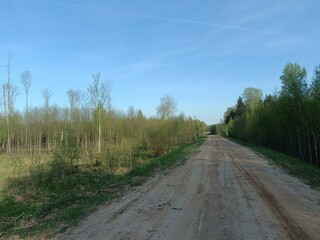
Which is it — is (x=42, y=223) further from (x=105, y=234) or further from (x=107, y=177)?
(x=107, y=177)

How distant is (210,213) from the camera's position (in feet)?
25.1

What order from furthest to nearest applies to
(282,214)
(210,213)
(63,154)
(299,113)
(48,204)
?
1. (299,113)
2. (63,154)
3. (48,204)
4. (210,213)
5. (282,214)

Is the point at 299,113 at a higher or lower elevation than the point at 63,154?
higher

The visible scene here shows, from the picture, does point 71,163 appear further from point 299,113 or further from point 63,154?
point 299,113

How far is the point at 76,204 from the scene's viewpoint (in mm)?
9367

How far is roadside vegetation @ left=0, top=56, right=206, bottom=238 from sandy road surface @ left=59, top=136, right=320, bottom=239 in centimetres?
87

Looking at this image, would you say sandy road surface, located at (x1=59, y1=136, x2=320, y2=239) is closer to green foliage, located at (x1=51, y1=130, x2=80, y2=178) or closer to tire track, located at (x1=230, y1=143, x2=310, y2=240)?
tire track, located at (x1=230, y1=143, x2=310, y2=240)

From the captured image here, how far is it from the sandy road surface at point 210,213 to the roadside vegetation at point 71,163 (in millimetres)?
875

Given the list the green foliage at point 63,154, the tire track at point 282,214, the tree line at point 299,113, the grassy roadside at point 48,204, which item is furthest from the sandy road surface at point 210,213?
the tree line at point 299,113

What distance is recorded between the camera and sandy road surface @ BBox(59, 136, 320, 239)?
6.16 meters

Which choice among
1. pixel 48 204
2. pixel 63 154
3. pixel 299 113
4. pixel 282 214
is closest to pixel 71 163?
pixel 63 154

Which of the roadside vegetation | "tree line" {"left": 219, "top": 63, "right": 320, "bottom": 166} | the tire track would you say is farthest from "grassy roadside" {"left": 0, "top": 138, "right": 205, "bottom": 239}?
"tree line" {"left": 219, "top": 63, "right": 320, "bottom": 166}

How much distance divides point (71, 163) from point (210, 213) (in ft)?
34.9

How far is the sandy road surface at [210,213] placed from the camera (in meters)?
6.16
